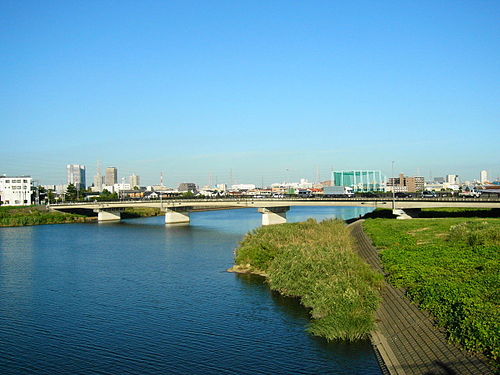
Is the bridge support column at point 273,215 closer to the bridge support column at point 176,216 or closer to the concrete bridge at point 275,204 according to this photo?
the concrete bridge at point 275,204

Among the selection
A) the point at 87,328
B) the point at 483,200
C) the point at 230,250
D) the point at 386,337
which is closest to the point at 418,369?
the point at 386,337

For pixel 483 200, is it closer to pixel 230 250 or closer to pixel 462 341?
pixel 230 250

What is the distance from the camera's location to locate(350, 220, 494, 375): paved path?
19125 millimetres

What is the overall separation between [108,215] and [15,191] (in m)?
61.2

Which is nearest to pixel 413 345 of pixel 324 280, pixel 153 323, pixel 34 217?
pixel 324 280

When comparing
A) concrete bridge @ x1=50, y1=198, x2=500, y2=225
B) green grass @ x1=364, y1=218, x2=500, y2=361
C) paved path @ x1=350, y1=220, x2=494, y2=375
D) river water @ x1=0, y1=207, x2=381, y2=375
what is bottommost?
river water @ x1=0, y1=207, x2=381, y2=375

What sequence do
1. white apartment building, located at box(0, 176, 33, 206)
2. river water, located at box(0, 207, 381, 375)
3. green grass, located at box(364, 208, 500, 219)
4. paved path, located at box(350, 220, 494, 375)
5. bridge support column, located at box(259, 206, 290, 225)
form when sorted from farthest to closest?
1. white apartment building, located at box(0, 176, 33, 206)
2. bridge support column, located at box(259, 206, 290, 225)
3. green grass, located at box(364, 208, 500, 219)
4. river water, located at box(0, 207, 381, 375)
5. paved path, located at box(350, 220, 494, 375)

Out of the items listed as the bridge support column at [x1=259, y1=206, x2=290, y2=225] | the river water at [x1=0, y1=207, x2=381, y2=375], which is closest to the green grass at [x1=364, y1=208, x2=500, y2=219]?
the bridge support column at [x1=259, y1=206, x2=290, y2=225]

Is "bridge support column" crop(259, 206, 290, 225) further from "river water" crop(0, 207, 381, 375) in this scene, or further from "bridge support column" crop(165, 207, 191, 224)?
"river water" crop(0, 207, 381, 375)

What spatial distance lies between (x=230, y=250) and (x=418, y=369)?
4464 cm

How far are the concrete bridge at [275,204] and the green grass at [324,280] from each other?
120 feet

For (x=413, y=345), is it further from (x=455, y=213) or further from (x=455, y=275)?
(x=455, y=213)

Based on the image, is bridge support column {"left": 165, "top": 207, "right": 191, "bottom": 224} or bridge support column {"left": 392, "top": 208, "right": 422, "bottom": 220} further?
bridge support column {"left": 165, "top": 207, "right": 191, "bottom": 224}

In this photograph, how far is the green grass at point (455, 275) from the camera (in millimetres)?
21172
